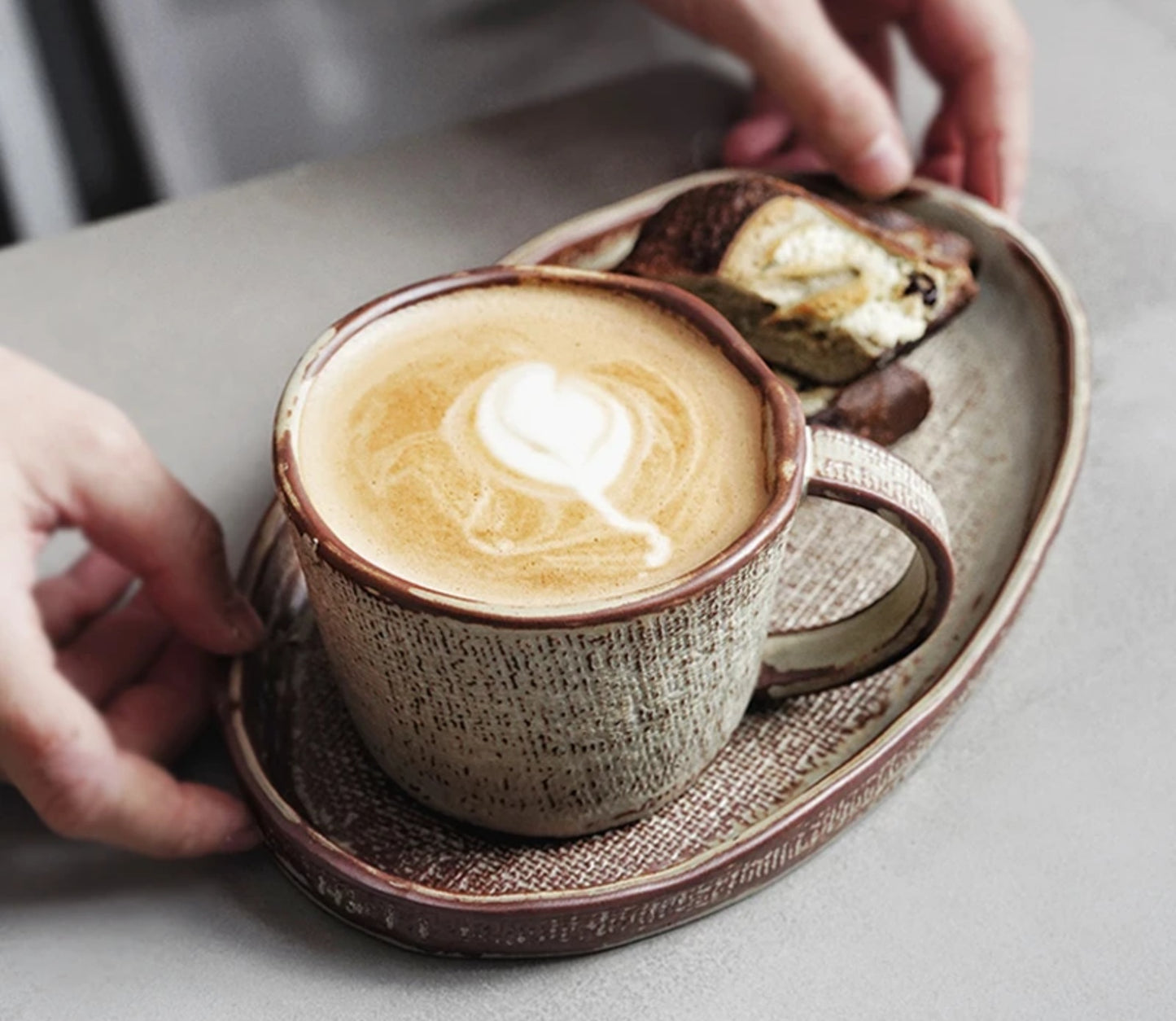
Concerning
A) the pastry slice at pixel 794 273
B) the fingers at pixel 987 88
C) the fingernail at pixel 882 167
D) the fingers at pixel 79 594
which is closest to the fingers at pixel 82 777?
the fingers at pixel 79 594

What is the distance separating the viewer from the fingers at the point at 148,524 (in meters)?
0.65

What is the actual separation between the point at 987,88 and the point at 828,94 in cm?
16

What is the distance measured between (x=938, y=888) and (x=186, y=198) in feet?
2.42

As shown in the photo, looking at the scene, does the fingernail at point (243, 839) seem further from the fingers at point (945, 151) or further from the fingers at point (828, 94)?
the fingers at point (945, 151)

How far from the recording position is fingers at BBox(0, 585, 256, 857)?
59 centimetres

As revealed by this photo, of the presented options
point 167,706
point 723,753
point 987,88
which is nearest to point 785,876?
point 723,753

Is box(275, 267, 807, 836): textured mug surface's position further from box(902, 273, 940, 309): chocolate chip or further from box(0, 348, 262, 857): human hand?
box(902, 273, 940, 309): chocolate chip

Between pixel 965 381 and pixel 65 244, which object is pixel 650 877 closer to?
pixel 965 381

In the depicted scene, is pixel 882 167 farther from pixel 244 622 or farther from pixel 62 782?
pixel 62 782

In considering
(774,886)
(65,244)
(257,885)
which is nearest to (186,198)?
(65,244)

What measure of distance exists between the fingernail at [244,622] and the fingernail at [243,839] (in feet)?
0.29

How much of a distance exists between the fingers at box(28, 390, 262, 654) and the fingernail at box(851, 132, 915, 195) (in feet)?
1.57

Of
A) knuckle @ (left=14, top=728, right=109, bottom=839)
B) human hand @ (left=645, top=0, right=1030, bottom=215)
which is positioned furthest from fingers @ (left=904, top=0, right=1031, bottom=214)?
knuckle @ (left=14, top=728, right=109, bottom=839)

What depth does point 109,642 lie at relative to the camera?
0.73 metres
